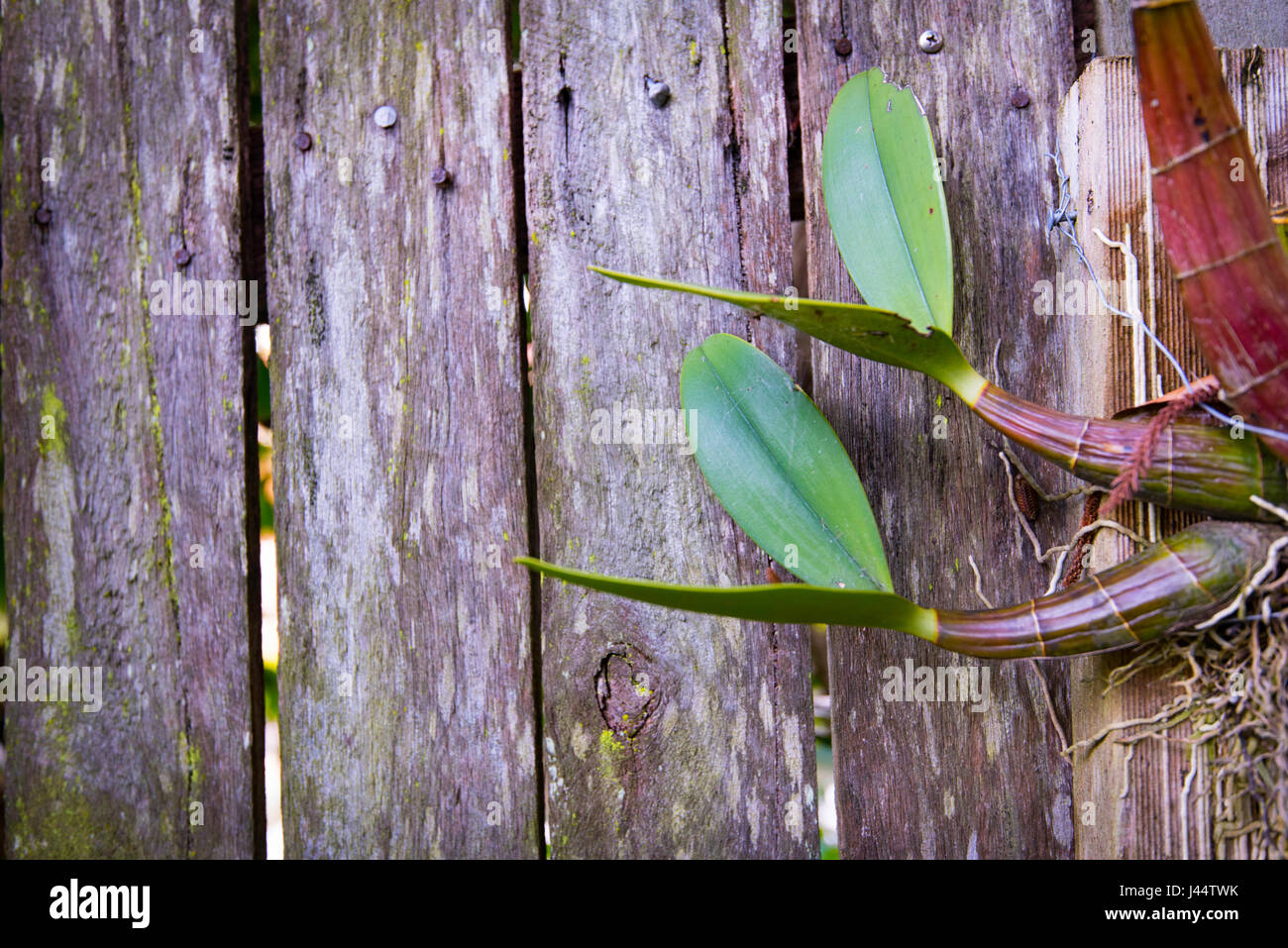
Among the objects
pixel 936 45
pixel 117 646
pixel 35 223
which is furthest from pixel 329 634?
pixel 936 45

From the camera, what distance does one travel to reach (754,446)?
739mm

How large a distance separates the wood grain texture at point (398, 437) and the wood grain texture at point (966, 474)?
363 mm

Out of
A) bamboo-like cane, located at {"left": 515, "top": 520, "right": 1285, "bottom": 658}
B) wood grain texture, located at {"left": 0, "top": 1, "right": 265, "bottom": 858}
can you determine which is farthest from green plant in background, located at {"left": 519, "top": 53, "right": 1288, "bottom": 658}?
wood grain texture, located at {"left": 0, "top": 1, "right": 265, "bottom": 858}

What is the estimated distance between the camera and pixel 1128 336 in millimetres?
710

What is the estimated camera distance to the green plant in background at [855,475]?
1.98 ft

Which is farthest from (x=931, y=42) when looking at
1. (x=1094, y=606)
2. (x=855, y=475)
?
(x=1094, y=606)

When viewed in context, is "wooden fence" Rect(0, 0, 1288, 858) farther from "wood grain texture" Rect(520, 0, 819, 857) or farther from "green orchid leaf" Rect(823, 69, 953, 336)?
"green orchid leaf" Rect(823, 69, 953, 336)

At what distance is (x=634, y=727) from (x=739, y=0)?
81 cm

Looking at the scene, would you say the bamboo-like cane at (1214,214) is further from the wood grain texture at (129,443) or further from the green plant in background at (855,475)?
the wood grain texture at (129,443)

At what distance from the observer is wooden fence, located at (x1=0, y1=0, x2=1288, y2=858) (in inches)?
32.4

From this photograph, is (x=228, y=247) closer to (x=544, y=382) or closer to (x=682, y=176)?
(x=544, y=382)

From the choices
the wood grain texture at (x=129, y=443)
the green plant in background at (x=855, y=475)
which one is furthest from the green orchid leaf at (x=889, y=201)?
the wood grain texture at (x=129, y=443)

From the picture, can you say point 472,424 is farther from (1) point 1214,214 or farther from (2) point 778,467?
(1) point 1214,214

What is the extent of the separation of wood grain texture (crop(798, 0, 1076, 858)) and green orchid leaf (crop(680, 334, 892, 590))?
0.36ft
